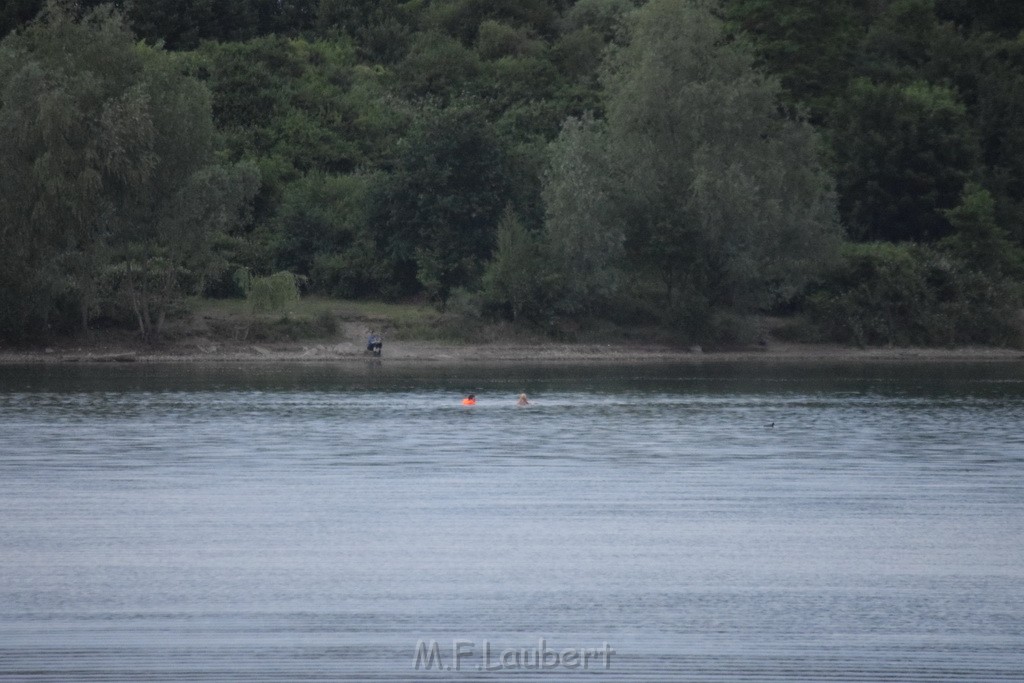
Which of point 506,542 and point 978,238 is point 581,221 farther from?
point 506,542

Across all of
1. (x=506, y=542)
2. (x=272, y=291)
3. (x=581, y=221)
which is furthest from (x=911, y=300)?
(x=506, y=542)

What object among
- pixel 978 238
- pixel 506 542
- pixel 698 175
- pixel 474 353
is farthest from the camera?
pixel 978 238

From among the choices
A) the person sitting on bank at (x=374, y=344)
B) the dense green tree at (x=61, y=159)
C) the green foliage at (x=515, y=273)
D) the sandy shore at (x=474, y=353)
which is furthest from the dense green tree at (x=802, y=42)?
the dense green tree at (x=61, y=159)

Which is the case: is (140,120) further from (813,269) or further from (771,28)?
(771,28)

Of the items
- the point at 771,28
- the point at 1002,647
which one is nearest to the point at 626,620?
the point at 1002,647

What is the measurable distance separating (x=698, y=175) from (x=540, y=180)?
8.87 m

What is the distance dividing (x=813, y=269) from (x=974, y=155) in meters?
15.4

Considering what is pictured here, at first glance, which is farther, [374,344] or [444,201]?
[444,201]

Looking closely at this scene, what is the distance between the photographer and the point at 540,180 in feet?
277

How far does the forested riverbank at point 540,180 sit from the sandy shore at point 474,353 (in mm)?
885

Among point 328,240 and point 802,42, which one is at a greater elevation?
point 802,42

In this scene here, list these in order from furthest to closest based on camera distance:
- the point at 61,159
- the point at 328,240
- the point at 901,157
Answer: the point at 901,157
the point at 328,240
the point at 61,159

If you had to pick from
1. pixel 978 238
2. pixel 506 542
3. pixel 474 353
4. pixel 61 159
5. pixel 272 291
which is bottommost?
pixel 474 353

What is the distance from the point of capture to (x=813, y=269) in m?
84.4
